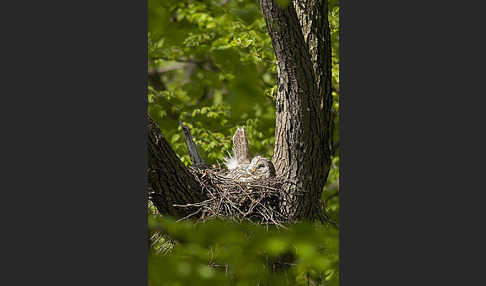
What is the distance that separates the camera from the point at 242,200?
14.3 feet

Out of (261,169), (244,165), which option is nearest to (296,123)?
(261,169)

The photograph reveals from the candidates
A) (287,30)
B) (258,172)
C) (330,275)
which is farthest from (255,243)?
(258,172)

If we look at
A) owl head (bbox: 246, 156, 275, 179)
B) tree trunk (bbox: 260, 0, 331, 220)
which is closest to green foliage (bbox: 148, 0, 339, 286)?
→ tree trunk (bbox: 260, 0, 331, 220)

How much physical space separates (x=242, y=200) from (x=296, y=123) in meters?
0.74

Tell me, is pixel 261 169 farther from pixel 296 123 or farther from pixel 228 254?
pixel 228 254

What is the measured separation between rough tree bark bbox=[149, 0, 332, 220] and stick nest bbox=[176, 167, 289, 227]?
0.08 m

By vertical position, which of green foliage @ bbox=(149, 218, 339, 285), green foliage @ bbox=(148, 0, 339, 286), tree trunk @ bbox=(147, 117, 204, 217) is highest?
green foliage @ bbox=(148, 0, 339, 286)

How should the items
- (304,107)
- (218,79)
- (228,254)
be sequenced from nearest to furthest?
(228,254) < (304,107) < (218,79)

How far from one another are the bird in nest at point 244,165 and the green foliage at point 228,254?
148 cm

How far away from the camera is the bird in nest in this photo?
180 inches

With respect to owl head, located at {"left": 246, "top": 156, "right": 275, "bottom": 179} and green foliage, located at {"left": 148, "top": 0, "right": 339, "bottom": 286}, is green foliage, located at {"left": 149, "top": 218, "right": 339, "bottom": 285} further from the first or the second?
owl head, located at {"left": 246, "top": 156, "right": 275, "bottom": 179}

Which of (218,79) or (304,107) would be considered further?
(218,79)

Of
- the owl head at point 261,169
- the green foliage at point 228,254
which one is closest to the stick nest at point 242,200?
the owl head at point 261,169

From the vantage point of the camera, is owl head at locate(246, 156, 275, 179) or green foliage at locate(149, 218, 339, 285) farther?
owl head at locate(246, 156, 275, 179)
